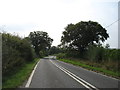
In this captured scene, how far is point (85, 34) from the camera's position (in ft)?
189

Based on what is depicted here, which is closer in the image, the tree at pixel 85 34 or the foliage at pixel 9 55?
the foliage at pixel 9 55

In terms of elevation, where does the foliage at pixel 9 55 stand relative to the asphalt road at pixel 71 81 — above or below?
above

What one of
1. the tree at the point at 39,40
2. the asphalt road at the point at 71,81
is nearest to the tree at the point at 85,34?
the tree at the point at 39,40

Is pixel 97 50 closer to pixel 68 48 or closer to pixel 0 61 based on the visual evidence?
pixel 0 61

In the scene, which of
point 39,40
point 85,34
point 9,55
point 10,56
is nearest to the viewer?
point 9,55

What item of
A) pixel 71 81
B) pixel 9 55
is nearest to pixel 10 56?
pixel 9 55

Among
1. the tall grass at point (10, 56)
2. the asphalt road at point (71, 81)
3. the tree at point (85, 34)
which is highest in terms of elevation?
the tree at point (85, 34)

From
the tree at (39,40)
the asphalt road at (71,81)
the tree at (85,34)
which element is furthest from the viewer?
the tree at (39,40)

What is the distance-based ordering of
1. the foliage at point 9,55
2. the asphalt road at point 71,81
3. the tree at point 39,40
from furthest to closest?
the tree at point 39,40
the foliage at point 9,55
the asphalt road at point 71,81

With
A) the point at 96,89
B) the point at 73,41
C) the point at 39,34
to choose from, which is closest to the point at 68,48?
the point at 73,41

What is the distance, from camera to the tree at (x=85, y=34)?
57.9 m

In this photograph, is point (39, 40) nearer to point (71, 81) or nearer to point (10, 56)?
point (10, 56)

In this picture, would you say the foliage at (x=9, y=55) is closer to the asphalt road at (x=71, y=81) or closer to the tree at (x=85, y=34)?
the asphalt road at (x=71, y=81)

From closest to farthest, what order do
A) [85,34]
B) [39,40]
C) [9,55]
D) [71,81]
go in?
[71,81], [9,55], [85,34], [39,40]
